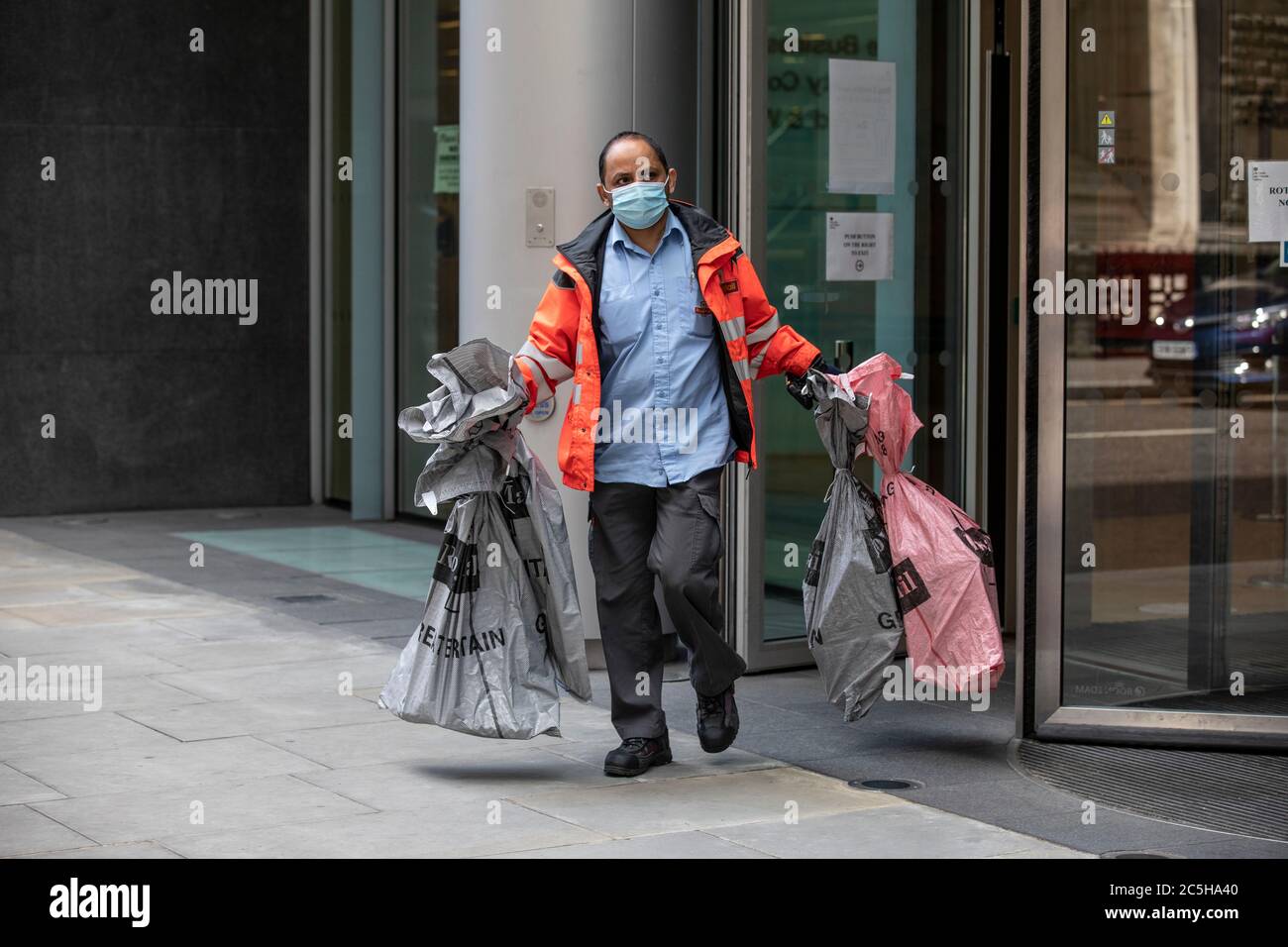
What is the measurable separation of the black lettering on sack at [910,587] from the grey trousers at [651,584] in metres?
0.60

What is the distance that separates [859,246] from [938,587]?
1.91 meters

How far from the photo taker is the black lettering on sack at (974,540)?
5934mm

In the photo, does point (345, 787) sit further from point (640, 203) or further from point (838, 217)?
point (838, 217)

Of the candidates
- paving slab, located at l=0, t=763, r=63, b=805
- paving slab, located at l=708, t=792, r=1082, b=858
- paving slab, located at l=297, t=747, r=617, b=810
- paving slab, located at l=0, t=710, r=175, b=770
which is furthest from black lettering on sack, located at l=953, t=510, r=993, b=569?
paving slab, located at l=0, t=763, r=63, b=805

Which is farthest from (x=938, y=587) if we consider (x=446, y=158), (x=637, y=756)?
(x=446, y=158)

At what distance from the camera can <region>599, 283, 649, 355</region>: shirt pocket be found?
5.56 meters

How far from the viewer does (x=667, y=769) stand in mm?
5680

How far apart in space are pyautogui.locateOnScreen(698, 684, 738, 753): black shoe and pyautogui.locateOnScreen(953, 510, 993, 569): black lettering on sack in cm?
88

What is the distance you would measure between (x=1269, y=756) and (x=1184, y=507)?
1.07m

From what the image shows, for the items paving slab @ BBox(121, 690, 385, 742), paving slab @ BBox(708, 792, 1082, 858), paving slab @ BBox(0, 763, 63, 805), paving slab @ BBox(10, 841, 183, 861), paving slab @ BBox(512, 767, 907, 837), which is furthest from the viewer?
paving slab @ BBox(121, 690, 385, 742)

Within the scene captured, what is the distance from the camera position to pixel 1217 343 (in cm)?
659

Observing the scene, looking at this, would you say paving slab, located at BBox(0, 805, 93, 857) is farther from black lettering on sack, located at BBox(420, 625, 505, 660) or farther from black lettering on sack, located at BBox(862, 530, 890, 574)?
black lettering on sack, located at BBox(862, 530, 890, 574)

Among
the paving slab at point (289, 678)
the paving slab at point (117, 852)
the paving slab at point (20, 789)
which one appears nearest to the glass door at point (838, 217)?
the paving slab at point (289, 678)
